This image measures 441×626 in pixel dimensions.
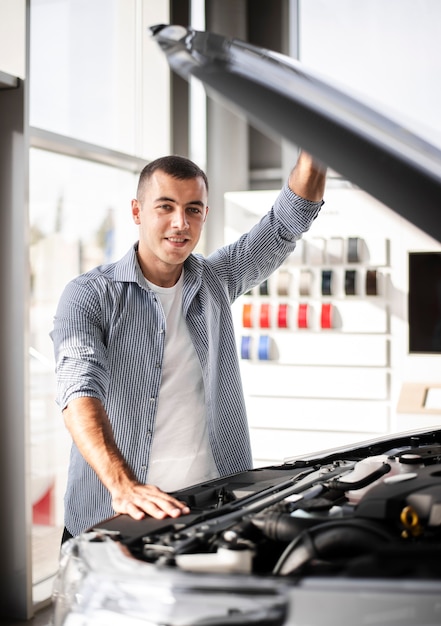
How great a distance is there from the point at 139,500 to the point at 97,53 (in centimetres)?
360

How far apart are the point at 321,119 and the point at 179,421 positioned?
1184mm

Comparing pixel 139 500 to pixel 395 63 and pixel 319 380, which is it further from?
pixel 395 63

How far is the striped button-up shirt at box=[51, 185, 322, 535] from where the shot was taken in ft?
6.68

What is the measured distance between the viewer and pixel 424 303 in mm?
4676

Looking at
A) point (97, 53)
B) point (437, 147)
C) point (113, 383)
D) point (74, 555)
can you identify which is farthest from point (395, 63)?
point (74, 555)

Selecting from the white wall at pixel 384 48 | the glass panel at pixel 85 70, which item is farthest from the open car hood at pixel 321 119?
the white wall at pixel 384 48

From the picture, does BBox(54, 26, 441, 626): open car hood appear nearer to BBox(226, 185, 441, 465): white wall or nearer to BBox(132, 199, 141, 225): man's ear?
BBox(132, 199, 141, 225): man's ear

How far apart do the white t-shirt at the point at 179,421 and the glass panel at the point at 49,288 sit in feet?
6.43

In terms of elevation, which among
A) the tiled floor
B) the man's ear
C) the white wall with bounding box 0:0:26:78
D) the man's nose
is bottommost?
the tiled floor

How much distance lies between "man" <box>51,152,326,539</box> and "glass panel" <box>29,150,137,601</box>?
1.94 meters

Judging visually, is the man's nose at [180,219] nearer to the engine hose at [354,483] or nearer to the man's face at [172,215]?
the man's face at [172,215]

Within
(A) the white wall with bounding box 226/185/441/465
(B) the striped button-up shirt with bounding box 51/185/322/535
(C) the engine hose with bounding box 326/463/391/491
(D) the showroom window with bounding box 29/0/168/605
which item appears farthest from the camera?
(A) the white wall with bounding box 226/185/441/465

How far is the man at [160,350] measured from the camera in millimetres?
2102

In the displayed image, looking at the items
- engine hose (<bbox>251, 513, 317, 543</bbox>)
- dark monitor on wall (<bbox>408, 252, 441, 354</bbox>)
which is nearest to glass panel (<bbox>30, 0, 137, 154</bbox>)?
dark monitor on wall (<bbox>408, 252, 441, 354</bbox>)
